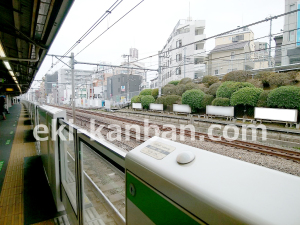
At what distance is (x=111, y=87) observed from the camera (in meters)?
44.6

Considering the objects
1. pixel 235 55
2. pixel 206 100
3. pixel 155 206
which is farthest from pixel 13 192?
pixel 235 55

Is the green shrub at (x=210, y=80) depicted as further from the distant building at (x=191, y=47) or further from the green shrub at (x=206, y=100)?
the distant building at (x=191, y=47)

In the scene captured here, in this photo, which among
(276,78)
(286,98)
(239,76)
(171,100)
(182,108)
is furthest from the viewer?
(171,100)

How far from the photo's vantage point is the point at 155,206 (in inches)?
27.8

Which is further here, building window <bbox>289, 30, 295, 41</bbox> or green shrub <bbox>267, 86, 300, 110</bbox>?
building window <bbox>289, 30, 295, 41</bbox>

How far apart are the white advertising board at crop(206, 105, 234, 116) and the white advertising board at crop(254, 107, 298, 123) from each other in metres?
1.64

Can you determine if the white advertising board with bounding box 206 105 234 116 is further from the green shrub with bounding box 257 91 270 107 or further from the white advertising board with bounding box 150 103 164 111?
the white advertising board with bounding box 150 103 164 111

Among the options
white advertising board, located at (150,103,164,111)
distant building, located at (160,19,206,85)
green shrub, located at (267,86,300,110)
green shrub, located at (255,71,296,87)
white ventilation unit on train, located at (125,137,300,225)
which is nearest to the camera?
white ventilation unit on train, located at (125,137,300,225)

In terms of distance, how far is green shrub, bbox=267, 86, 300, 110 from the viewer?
936 cm

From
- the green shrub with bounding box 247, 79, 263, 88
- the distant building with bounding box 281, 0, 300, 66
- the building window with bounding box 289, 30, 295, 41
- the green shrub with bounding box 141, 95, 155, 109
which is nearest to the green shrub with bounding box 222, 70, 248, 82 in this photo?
the green shrub with bounding box 247, 79, 263, 88

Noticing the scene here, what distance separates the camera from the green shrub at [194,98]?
14766 mm

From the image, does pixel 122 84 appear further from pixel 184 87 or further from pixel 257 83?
pixel 257 83

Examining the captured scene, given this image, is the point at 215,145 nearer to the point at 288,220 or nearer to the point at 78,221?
the point at 78,221

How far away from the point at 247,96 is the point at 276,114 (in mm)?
1928
